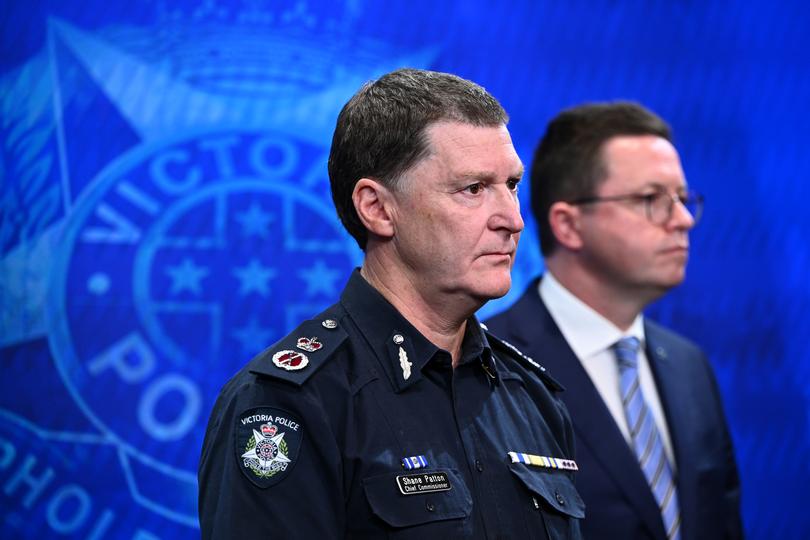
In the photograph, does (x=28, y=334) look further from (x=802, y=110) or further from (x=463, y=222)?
(x=802, y=110)

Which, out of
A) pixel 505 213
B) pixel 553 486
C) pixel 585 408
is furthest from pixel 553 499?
pixel 585 408

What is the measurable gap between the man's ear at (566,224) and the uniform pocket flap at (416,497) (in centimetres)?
120

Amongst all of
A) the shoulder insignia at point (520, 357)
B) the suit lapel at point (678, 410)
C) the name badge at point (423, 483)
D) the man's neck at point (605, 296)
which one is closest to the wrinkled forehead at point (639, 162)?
the man's neck at point (605, 296)

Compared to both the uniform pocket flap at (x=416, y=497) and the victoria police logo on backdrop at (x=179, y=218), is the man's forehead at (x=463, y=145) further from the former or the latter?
the victoria police logo on backdrop at (x=179, y=218)

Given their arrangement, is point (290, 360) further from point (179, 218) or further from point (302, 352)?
point (179, 218)

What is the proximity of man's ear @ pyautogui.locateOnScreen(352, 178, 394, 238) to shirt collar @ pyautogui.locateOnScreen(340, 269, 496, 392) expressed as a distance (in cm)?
9

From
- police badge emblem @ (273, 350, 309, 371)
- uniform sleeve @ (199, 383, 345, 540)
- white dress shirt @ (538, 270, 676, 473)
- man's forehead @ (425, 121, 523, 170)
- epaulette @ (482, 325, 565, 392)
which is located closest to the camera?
uniform sleeve @ (199, 383, 345, 540)

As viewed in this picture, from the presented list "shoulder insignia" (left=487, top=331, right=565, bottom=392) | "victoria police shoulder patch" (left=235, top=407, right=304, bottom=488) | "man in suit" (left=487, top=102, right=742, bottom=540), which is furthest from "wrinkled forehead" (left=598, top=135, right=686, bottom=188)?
"victoria police shoulder patch" (left=235, top=407, right=304, bottom=488)

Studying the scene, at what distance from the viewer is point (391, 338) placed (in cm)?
144

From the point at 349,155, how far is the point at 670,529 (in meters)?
1.20

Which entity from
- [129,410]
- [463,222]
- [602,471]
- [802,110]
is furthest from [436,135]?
[802,110]

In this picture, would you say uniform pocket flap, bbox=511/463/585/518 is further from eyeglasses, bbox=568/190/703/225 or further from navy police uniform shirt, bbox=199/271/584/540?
eyeglasses, bbox=568/190/703/225

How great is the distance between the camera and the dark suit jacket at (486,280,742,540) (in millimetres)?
2107

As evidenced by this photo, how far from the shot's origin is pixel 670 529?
2.17 m
